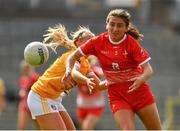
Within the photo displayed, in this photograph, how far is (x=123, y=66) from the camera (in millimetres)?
9750

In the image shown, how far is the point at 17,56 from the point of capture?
2203cm

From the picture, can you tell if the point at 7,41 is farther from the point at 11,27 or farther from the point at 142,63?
the point at 142,63

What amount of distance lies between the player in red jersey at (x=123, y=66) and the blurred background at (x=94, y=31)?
9089 millimetres

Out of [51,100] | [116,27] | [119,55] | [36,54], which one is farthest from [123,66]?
[36,54]

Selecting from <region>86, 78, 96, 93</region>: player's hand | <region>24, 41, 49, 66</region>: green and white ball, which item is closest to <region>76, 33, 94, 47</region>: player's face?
<region>24, 41, 49, 66</region>: green and white ball

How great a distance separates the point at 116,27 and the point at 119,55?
363 millimetres

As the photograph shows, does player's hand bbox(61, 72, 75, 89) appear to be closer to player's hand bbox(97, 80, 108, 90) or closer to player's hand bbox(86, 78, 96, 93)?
player's hand bbox(86, 78, 96, 93)

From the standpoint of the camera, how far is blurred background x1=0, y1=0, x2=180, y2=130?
65.8 feet

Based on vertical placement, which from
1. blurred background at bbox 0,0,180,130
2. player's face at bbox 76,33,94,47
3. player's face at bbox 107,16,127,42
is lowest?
blurred background at bbox 0,0,180,130

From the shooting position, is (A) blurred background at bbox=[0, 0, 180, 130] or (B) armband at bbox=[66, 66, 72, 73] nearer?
(B) armband at bbox=[66, 66, 72, 73]

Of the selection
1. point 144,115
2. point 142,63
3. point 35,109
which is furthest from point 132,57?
point 35,109

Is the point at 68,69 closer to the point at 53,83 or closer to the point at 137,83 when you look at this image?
the point at 53,83

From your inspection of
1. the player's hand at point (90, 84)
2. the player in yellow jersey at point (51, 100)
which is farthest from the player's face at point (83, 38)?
the player's hand at point (90, 84)

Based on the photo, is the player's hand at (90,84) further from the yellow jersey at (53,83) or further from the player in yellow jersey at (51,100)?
the yellow jersey at (53,83)
